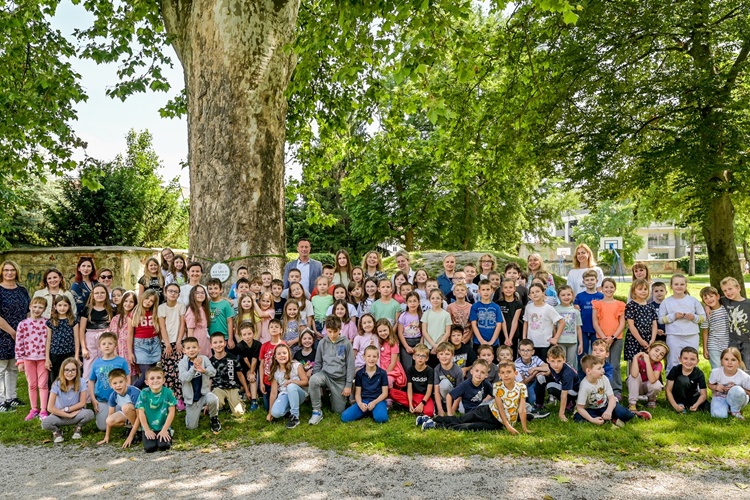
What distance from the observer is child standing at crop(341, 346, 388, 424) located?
6484 millimetres

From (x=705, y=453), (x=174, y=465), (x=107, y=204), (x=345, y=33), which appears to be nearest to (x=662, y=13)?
(x=345, y=33)

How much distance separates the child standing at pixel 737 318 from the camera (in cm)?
698

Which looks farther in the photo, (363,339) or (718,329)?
(363,339)

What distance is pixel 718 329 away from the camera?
7059 millimetres

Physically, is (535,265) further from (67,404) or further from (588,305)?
(67,404)

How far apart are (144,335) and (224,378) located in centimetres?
109

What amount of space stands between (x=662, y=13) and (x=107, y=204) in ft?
53.9

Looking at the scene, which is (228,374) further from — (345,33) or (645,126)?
(645,126)

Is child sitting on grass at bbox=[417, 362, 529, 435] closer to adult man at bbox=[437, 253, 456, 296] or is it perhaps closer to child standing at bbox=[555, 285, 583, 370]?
child standing at bbox=[555, 285, 583, 370]

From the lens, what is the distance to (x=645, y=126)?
1438cm

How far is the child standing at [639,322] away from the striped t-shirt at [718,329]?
2.05 ft

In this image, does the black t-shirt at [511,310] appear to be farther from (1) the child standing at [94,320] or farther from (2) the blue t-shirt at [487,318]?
(1) the child standing at [94,320]

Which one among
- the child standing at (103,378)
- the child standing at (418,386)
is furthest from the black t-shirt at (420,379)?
the child standing at (103,378)

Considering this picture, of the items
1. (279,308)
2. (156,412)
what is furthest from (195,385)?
(279,308)
